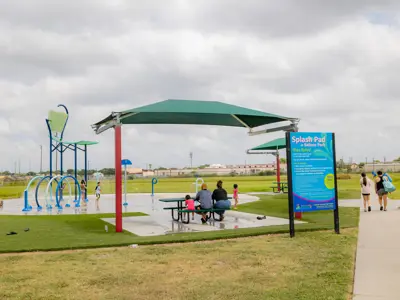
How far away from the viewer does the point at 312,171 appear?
34.4 feet

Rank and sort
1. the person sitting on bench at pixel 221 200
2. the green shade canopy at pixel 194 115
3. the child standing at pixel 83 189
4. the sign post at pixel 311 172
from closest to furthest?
1. the sign post at pixel 311 172
2. the green shade canopy at pixel 194 115
3. the person sitting on bench at pixel 221 200
4. the child standing at pixel 83 189

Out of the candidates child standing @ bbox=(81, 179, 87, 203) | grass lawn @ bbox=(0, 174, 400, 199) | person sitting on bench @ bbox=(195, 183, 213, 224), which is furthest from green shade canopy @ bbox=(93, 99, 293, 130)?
grass lawn @ bbox=(0, 174, 400, 199)

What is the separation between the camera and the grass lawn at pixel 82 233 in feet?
30.3

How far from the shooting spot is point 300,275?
6168mm

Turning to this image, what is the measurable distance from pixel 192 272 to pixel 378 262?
310 cm

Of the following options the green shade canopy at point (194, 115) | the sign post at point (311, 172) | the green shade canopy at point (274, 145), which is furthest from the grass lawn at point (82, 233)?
the green shade canopy at point (274, 145)

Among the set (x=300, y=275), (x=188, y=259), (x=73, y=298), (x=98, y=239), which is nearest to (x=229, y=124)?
(x=98, y=239)

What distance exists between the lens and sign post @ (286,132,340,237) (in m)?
10.2

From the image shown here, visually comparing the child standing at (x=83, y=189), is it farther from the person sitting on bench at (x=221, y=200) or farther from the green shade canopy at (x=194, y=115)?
the person sitting on bench at (x=221, y=200)

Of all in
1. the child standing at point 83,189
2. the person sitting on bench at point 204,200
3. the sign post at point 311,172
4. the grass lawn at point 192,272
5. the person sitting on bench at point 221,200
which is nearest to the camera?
the grass lawn at point 192,272

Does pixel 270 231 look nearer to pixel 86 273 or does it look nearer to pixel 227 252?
pixel 227 252

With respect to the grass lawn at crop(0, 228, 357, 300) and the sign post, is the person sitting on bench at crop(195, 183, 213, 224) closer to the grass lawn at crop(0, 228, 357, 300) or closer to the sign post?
the sign post

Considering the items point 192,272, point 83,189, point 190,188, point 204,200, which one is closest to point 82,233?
point 204,200

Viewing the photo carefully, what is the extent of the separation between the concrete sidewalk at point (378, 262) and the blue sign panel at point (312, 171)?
126 cm
